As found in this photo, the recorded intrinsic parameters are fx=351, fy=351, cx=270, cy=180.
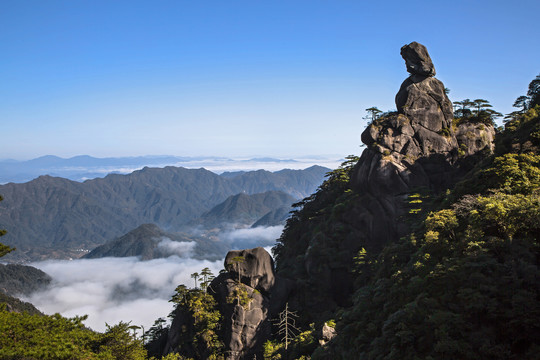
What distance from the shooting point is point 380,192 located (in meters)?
58.0

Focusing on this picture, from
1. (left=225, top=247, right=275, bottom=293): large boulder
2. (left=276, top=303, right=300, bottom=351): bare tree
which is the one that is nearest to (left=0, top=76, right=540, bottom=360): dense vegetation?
(left=276, top=303, right=300, bottom=351): bare tree

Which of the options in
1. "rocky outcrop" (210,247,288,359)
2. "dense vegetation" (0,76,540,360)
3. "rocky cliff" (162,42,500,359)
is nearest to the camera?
"dense vegetation" (0,76,540,360)

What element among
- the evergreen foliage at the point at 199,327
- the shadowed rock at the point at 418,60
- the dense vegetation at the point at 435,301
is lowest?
the evergreen foliage at the point at 199,327

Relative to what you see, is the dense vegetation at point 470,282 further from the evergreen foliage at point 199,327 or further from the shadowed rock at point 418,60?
the shadowed rock at point 418,60

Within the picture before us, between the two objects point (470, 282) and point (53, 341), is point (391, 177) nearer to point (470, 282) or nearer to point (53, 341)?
point (470, 282)

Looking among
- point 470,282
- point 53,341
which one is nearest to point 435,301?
point 470,282

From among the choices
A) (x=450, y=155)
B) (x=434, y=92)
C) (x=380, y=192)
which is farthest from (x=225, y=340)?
(x=434, y=92)

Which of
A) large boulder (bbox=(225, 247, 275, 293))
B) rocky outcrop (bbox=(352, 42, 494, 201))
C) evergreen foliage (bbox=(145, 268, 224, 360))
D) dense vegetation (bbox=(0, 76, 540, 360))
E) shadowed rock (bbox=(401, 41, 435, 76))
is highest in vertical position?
shadowed rock (bbox=(401, 41, 435, 76))

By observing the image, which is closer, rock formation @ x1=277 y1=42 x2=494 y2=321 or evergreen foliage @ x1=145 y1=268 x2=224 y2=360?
evergreen foliage @ x1=145 y1=268 x2=224 y2=360

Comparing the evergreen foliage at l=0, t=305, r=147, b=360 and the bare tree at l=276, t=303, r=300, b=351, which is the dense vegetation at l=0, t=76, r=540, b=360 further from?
the bare tree at l=276, t=303, r=300, b=351

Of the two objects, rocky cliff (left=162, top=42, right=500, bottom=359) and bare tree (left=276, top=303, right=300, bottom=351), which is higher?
rocky cliff (left=162, top=42, right=500, bottom=359)

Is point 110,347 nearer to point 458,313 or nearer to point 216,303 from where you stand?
point 216,303

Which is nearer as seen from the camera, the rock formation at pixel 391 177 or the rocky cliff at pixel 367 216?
the rocky cliff at pixel 367 216

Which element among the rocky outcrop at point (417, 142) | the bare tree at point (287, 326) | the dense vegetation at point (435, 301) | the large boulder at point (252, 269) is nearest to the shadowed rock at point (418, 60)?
the rocky outcrop at point (417, 142)
